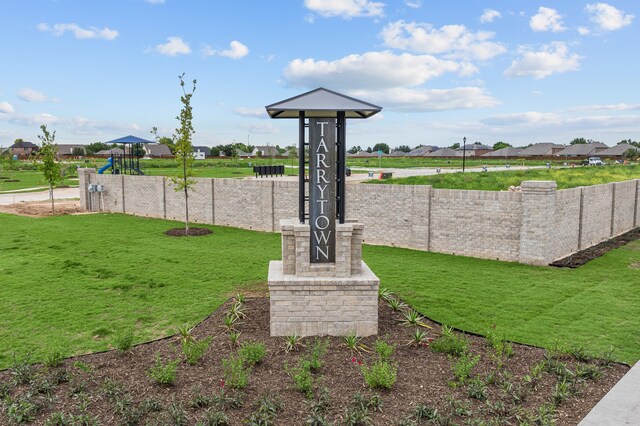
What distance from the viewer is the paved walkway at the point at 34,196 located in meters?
31.7

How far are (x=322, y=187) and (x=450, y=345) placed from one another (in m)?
3.00

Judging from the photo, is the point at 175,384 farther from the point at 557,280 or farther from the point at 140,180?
the point at 140,180

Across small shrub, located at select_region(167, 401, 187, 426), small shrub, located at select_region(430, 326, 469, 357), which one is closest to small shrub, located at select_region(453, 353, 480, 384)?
small shrub, located at select_region(430, 326, 469, 357)

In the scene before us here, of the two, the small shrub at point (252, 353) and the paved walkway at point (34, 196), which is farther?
the paved walkway at point (34, 196)

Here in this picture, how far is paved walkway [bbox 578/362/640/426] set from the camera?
5355 millimetres

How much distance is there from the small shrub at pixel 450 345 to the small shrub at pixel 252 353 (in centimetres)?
246

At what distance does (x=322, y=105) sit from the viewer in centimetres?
804

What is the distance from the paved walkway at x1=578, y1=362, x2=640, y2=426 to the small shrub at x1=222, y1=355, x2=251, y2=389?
3.71m

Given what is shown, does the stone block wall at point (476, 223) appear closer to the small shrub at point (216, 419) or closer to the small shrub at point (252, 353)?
the small shrub at point (252, 353)

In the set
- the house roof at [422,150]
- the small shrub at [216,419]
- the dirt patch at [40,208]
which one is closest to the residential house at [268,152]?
the house roof at [422,150]

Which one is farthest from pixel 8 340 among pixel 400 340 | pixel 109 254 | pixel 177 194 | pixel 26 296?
pixel 177 194

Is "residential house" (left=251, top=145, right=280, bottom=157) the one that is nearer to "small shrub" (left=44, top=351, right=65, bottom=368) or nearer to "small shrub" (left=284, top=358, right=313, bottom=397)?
"small shrub" (left=44, top=351, right=65, bottom=368)

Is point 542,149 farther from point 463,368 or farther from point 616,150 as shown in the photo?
point 463,368

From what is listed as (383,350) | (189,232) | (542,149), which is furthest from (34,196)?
(542,149)
